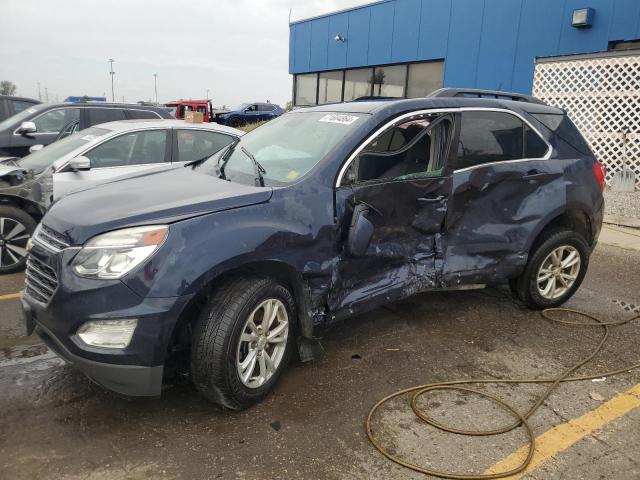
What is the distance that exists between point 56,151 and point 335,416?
4620mm

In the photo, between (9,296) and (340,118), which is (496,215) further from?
(9,296)

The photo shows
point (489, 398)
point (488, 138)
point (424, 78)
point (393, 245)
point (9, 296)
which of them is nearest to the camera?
point (489, 398)

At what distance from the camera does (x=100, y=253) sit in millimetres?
2604

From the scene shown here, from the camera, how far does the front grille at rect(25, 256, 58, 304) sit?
8.91 ft

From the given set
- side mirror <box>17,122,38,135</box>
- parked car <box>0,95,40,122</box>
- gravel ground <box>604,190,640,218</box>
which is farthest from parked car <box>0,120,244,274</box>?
gravel ground <box>604,190,640,218</box>

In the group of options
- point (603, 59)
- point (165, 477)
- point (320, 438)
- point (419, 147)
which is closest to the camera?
point (165, 477)

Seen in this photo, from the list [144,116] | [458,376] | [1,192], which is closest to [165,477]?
[458,376]

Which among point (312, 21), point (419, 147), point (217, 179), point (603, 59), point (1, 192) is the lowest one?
point (1, 192)

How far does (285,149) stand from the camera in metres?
3.66

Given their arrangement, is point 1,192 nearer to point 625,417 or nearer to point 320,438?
point 320,438

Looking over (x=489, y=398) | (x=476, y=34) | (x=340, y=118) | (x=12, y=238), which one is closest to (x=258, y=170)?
(x=340, y=118)

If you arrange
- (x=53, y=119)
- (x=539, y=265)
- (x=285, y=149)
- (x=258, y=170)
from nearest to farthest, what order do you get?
(x=258, y=170), (x=285, y=149), (x=539, y=265), (x=53, y=119)

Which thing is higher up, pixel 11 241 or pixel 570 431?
pixel 11 241

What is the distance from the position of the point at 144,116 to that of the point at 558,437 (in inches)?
305
